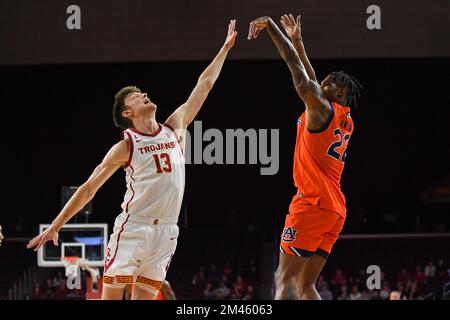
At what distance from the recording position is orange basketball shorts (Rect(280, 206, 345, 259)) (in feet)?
16.2

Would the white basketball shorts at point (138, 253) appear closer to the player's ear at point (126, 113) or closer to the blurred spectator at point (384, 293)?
the player's ear at point (126, 113)

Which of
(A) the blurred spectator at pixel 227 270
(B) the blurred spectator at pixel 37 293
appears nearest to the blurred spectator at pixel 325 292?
(A) the blurred spectator at pixel 227 270

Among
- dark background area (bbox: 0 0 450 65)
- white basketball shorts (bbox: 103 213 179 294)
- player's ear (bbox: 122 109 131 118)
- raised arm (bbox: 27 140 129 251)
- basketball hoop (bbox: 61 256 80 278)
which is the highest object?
dark background area (bbox: 0 0 450 65)

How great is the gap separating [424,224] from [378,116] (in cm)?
303

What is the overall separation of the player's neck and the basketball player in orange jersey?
1.00m

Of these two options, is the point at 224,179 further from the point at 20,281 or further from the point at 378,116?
the point at 20,281

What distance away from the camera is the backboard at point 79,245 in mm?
10383

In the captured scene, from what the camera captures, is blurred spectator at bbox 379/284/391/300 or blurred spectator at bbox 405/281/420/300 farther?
blurred spectator at bbox 405/281/420/300

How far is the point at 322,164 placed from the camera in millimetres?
5113

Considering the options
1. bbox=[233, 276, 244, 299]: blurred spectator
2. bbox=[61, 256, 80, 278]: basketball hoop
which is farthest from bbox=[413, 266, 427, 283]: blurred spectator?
bbox=[61, 256, 80, 278]: basketball hoop

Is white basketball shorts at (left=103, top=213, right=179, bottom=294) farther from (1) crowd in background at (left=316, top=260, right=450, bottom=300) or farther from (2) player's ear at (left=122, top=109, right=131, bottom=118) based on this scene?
(1) crowd in background at (left=316, top=260, right=450, bottom=300)

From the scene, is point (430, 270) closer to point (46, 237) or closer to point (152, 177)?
point (152, 177)

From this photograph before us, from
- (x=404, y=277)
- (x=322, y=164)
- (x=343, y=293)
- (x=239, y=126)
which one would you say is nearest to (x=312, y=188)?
(x=322, y=164)

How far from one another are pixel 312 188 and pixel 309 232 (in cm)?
30
